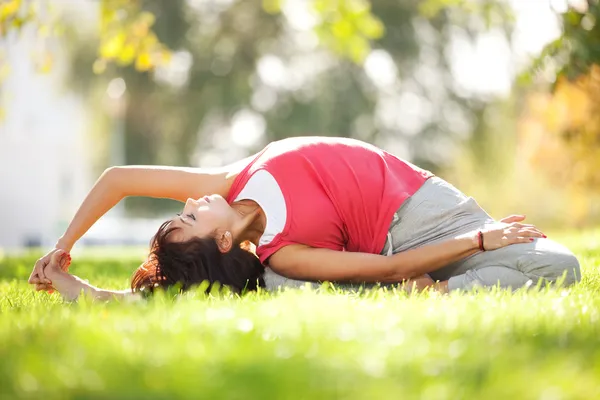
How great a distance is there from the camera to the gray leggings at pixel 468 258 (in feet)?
12.6

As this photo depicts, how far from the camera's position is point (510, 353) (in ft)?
6.84

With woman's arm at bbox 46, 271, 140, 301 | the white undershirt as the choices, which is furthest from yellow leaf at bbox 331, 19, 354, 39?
woman's arm at bbox 46, 271, 140, 301

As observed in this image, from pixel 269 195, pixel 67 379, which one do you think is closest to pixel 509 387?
pixel 67 379

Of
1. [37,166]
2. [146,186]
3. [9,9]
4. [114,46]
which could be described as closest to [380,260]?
[146,186]

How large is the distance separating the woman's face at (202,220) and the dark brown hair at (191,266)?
0.03m

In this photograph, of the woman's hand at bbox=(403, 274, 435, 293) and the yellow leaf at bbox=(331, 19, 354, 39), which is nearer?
the woman's hand at bbox=(403, 274, 435, 293)

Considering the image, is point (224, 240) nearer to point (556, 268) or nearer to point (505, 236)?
point (505, 236)

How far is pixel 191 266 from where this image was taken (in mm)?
3828

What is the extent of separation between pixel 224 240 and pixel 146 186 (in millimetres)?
563

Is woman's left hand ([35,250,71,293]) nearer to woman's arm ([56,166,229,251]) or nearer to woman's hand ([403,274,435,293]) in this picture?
woman's arm ([56,166,229,251])

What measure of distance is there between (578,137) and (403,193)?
17.7 meters

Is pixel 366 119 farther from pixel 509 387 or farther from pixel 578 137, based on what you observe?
pixel 509 387

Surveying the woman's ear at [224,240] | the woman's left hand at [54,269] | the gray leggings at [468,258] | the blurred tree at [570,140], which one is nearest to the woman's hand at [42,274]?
the woman's left hand at [54,269]

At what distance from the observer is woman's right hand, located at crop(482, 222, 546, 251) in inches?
153
